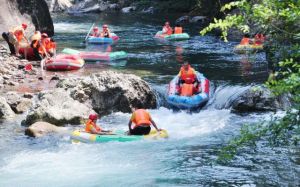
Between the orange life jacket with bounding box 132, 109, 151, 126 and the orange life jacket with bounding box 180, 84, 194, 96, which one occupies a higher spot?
the orange life jacket with bounding box 180, 84, 194, 96

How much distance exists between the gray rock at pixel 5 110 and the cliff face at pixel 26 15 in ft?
31.7

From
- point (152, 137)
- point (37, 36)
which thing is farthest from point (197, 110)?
point (37, 36)

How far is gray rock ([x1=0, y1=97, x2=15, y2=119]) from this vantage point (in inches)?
468

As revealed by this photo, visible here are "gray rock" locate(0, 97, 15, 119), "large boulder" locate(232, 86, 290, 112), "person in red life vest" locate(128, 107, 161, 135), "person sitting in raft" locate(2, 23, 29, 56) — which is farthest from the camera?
"person sitting in raft" locate(2, 23, 29, 56)

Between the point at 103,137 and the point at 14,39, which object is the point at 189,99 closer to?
the point at 103,137

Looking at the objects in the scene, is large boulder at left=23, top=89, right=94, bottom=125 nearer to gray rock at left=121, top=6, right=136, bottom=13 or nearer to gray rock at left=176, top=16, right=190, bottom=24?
gray rock at left=176, top=16, right=190, bottom=24

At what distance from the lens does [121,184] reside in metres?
7.90

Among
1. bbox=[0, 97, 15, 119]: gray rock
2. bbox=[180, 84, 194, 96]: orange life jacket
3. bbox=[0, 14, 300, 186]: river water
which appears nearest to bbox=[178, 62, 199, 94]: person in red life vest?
bbox=[180, 84, 194, 96]: orange life jacket

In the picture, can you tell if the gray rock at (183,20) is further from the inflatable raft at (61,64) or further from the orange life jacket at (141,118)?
the orange life jacket at (141,118)

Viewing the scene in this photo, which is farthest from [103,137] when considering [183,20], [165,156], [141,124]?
[183,20]

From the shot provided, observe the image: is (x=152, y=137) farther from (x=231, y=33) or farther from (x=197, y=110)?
(x=231, y=33)

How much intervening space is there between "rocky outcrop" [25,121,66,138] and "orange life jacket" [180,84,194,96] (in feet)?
12.0

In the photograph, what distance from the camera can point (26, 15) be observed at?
22.9 meters

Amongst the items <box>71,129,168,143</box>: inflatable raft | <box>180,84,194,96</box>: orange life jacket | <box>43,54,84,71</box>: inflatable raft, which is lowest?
A: <box>71,129,168,143</box>: inflatable raft
